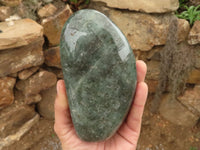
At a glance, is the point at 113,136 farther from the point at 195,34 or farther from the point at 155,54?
the point at 195,34

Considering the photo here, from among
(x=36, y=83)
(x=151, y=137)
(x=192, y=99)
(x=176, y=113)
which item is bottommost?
(x=151, y=137)

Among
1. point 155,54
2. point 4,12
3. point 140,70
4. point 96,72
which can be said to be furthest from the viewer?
point 155,54

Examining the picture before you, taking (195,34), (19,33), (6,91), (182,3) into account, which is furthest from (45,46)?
(182,3)

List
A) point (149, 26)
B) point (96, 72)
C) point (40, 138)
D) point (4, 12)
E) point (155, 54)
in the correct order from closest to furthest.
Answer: point (96, 72) → point (4, 12) → point (149, 26) → point (155, 54) → point (40, 138)

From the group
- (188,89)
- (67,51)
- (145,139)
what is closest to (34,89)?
(67,51)

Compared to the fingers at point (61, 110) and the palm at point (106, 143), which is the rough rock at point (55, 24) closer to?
the fingers at point (61, 110)

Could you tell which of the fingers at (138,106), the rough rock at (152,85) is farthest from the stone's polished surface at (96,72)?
the rough rock at (152,85)
